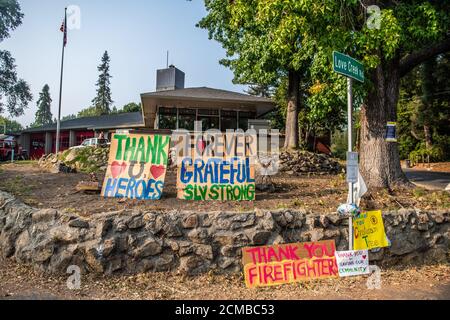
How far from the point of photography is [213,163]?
22.6ft

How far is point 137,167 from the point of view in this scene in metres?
6.84

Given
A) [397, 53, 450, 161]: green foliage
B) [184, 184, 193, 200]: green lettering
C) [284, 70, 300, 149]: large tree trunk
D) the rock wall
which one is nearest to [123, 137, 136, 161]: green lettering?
[184, 184, 193, 200]: green lettering

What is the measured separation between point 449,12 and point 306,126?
26.6m

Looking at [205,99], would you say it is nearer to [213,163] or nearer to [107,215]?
[213,163]

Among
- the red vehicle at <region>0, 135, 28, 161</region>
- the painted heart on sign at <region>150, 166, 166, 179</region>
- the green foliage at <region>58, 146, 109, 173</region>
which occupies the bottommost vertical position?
the painted heart on sign at <region>150, 166, 166, 179</region>

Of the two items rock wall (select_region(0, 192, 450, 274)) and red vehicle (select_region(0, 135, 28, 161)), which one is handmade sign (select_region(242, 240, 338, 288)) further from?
red vehicle (select_region(0, 135, 28, 161))

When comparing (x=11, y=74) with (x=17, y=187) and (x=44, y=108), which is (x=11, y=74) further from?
(x=44, y=108)

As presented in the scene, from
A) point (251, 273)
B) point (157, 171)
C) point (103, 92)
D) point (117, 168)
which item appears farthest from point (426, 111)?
point (103, 92)

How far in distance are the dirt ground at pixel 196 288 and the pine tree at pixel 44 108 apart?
105 metres

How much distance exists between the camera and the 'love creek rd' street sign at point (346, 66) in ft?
16.0

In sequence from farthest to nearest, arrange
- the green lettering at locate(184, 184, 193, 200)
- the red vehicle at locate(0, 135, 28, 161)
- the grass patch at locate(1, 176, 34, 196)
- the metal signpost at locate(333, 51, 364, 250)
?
1. the red vehicle at locate(0, 135, 28, 161)
2. the grass patch at locate(1, 176, 34, 196)
3. the green lettering at locate(184, 184, 193, 200)
4. the metal signpost at locate(333, 51, 364, 250)

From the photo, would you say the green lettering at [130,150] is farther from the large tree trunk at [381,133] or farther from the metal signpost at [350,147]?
the large tree trunk at [381,133]

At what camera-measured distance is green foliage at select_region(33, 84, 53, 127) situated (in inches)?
3863

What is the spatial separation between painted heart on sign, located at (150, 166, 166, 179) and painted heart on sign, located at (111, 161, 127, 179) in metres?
0.59
